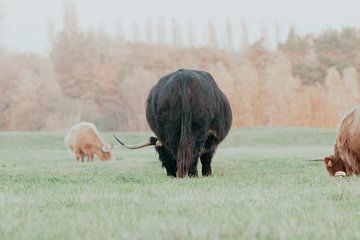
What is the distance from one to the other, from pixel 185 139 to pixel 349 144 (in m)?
2.69

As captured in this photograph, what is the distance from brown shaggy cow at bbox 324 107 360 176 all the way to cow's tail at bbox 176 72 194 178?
8.36 feet

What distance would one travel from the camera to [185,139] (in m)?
11.4

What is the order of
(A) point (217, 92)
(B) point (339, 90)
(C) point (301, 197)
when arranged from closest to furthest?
(C) point (301, 197) → (A) point (217, 92) → (B) point (339, 90)

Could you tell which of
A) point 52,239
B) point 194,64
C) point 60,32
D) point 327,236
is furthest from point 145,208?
point 60,32

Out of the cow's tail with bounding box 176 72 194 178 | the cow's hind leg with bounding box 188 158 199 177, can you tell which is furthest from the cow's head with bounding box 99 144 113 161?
the cow's tail with bounding box 176 72 194 178

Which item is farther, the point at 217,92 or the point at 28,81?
the point at 28,81

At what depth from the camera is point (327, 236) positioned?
476cm

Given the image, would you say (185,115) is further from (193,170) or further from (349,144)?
(349,144)

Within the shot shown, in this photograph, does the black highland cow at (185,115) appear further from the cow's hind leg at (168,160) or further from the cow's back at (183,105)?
the cow's hind leg at (168,160)

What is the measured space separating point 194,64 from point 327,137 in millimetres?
29730

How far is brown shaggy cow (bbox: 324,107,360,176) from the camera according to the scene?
1173 cm

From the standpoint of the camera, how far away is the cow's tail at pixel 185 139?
11.3 metres

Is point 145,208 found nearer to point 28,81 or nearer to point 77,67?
point 28,81

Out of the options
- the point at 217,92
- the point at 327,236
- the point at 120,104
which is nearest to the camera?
the point at 327,236
